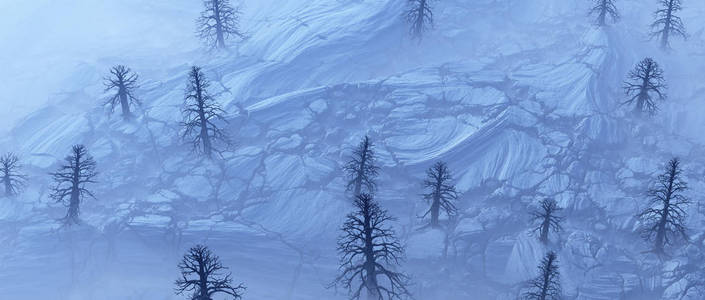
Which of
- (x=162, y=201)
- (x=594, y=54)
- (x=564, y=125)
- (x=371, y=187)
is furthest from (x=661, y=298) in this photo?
(x=162, y=201)

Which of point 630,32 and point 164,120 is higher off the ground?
→ point 630,32

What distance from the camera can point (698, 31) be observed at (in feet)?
181

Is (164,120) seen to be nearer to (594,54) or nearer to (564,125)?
(564,125)

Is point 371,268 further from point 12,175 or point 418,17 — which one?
point 418,17

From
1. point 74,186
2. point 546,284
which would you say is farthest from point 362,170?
point 74,186

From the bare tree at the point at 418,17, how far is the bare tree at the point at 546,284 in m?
20.6

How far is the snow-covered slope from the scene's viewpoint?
4119 cm

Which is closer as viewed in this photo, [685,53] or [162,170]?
[162,170]

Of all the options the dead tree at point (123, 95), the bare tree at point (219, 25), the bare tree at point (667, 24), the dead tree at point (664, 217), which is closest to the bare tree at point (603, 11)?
the bare tree at point (667, 24)

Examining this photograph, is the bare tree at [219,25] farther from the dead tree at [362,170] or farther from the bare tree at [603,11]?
the bare tree at [603,11]

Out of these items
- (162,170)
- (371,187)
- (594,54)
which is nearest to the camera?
(371,187)

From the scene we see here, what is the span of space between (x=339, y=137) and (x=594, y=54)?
1823 cm

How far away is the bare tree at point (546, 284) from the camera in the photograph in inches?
1396

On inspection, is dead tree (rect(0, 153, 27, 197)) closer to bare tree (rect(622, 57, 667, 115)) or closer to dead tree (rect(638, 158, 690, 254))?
dead tree (rect(638, 158, 690, 254))
